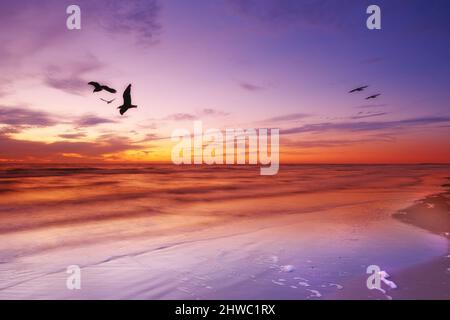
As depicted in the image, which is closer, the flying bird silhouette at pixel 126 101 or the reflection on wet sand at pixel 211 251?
the reflection on wet sand at pixel 211 251

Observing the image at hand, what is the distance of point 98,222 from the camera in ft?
37.2

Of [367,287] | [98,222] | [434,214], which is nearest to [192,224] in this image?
[98,222]

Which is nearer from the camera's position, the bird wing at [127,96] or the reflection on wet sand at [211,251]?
the reflection on wet sand at [211,251]

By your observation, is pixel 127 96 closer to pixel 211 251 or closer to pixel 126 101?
pixel 126 101

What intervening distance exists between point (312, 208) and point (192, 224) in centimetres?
514

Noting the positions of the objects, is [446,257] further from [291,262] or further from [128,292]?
[128,292]

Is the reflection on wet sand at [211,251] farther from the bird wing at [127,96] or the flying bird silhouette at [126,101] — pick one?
the bird wing at [127,96]

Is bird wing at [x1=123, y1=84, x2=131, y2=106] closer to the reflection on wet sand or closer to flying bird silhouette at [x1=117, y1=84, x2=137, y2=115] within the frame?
flying bird silhouette at [x1=117, y1=84, x2=137, y2=115]

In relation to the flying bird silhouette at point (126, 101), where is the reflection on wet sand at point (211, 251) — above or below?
below

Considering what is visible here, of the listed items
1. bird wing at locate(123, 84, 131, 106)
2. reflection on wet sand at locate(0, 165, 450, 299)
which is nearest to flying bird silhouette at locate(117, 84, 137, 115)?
bird wing at locate(123, 84, 131, 106)

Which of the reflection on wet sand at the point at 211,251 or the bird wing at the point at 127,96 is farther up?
the bird wing at the point at 127,96

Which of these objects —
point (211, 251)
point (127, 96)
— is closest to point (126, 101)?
point (127, 96)

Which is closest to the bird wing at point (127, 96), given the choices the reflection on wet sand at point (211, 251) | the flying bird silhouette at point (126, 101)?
the flying bird silhouette at point (126, 101)
